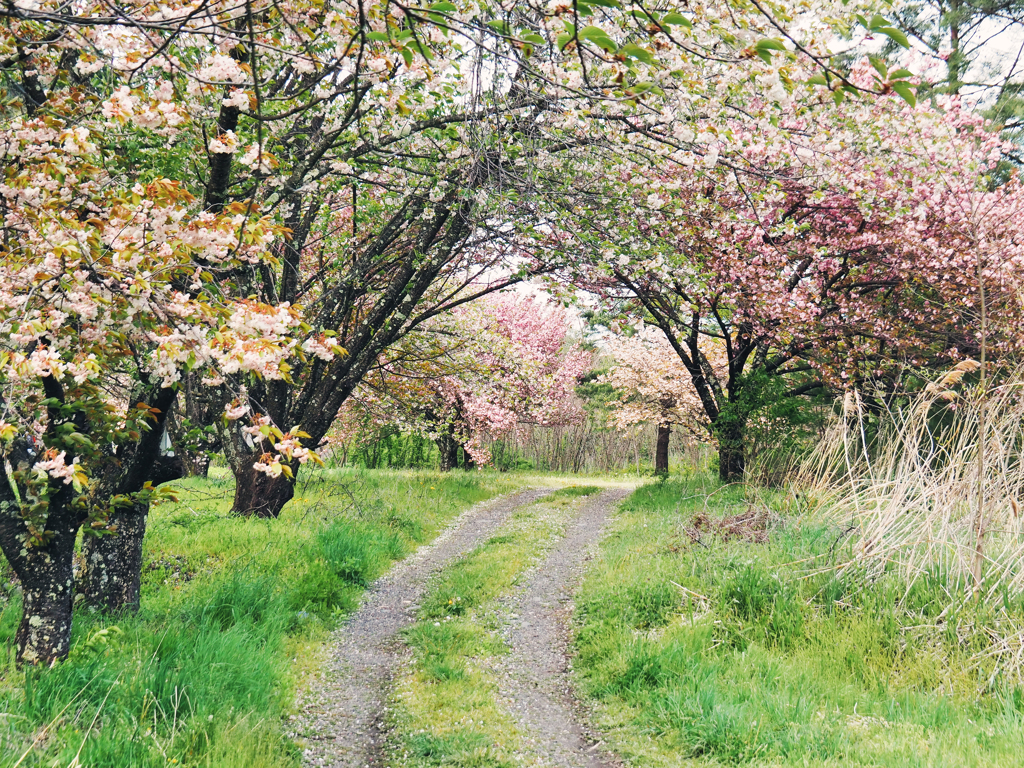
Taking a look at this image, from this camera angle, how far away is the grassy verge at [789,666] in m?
3.54

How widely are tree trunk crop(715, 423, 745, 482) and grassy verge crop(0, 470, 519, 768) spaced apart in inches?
233

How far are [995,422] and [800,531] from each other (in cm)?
197

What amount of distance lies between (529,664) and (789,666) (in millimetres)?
2002

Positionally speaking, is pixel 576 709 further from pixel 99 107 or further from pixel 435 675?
pixel 99 107

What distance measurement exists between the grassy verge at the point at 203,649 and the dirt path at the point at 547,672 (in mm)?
1575

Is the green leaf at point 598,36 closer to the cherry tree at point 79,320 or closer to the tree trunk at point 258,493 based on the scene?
the cherry tree at point 79,320

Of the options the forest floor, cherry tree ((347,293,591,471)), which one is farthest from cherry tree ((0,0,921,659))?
cherry tree ((347,293,591,471))

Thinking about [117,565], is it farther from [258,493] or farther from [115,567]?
[258,493]

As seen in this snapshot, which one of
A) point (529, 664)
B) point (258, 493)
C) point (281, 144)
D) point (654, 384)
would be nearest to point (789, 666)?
point (529, 664)

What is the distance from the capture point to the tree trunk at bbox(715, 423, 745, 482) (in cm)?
1139

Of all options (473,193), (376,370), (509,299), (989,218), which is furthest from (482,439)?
(473,193)

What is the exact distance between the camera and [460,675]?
4844 mm

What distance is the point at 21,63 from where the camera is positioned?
4047 millimetres

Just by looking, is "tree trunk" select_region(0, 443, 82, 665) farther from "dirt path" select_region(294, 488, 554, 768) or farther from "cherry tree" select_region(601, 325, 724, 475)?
"cherry tree" select_region(601, 325, 724, 475)
